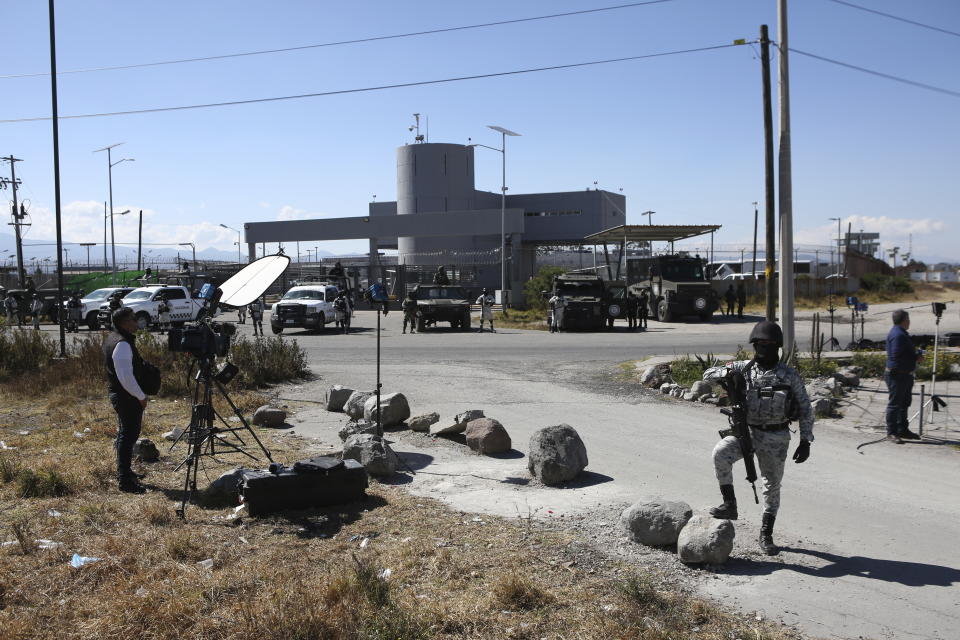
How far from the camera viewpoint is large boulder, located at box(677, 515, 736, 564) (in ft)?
16.4

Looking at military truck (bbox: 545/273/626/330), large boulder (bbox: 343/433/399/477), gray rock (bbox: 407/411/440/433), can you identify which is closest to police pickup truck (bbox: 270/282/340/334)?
military truck (bbox: 545/273/626/330)

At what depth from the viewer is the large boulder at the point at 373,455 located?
7.58m

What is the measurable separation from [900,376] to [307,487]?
697 cm

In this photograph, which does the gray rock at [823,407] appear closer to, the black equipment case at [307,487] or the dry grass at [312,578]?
the dry grass at [312,578]

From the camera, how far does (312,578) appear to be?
4867mm

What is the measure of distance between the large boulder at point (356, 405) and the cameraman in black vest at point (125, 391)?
384 cm

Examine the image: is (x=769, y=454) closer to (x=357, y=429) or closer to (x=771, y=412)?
(x=771, y=412)

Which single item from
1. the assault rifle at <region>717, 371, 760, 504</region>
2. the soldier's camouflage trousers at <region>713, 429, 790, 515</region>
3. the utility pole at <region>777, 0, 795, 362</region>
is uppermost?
the utility pole at <region>777, 0, 795, 362</region>

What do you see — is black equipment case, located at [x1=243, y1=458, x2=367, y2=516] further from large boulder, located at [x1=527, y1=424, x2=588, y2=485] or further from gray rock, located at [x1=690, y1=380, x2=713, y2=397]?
gray rock, located at [x1=690, y1=380, x2=713, y2=397]

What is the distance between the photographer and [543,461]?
23.7 feet

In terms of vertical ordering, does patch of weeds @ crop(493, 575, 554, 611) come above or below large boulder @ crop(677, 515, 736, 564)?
below

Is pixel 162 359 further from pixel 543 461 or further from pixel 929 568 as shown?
pixel 929 568

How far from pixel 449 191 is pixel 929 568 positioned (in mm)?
61438

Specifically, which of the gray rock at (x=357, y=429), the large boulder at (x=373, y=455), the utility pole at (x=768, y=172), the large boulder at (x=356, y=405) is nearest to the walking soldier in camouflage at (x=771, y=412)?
the large boulder at (x=373, y=455)
